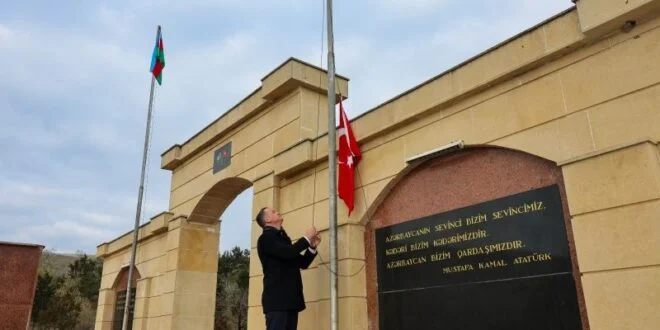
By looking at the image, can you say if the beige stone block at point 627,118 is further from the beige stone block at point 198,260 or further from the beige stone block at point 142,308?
the beige stone block at point 142,308

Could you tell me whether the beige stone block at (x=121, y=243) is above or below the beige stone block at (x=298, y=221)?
above

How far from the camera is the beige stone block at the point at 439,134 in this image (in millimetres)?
5238

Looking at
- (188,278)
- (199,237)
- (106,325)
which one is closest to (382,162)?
(199,237)

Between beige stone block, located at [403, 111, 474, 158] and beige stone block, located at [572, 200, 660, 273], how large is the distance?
151 cm

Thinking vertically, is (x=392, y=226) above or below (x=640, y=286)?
above

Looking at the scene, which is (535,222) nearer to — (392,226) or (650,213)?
(650,213)

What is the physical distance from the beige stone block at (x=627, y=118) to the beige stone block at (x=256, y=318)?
4.95m

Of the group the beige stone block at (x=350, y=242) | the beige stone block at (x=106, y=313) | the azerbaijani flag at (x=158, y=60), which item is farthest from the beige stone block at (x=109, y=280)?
the beige stone block at (x=350, y=242)

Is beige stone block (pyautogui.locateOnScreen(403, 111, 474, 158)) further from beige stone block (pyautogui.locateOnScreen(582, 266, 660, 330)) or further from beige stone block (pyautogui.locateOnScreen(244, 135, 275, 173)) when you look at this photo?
beige stone block (pyautogui.locateOnScreen(244, 135, 275, 173))

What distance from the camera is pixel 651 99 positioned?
3875 millimetres

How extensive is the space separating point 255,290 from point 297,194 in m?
1.57

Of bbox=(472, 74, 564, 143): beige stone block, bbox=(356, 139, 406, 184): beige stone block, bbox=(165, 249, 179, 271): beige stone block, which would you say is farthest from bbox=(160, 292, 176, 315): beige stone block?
bbox=(472, 74, 564, 143): beige stone block

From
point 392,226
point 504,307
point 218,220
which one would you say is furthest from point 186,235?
point 504,307

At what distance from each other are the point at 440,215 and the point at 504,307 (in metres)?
1.16
